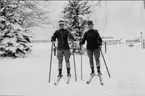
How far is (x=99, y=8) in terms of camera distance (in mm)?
45219

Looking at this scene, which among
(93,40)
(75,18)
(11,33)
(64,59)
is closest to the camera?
(93,40)

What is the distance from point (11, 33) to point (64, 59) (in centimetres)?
417

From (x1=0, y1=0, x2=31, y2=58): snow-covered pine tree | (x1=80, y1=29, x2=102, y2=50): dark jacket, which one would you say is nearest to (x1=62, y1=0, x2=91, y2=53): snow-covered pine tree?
(x1=0, y1=0, x2=31, y2=58): snow-covered pine tree

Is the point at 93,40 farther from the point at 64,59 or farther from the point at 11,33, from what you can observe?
the point at 11,33

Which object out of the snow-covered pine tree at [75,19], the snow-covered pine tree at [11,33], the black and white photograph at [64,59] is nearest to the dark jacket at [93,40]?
the black and white photograph at [64,59]

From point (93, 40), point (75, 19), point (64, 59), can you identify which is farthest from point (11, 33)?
point (93, 40)

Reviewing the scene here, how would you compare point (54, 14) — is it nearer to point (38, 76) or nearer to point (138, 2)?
point (138, 2)

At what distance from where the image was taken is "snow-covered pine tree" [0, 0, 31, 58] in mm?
15484

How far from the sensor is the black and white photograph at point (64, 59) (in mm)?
6996

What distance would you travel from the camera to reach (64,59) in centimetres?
1418

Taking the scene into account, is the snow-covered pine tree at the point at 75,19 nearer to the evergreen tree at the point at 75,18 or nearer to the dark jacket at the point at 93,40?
the evergreen tree at the point at 75,18

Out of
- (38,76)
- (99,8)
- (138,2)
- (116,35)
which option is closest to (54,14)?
(99,8)

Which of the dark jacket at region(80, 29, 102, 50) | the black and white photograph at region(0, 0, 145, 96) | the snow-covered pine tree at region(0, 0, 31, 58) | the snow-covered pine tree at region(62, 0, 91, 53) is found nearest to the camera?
the black and white photograph at region(0, 0, 145, 96)

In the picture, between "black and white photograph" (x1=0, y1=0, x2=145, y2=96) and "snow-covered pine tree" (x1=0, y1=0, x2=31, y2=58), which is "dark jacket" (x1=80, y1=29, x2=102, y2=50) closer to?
"black and white photograph" (x1=0, y1=0, x2=145, y2=96)
